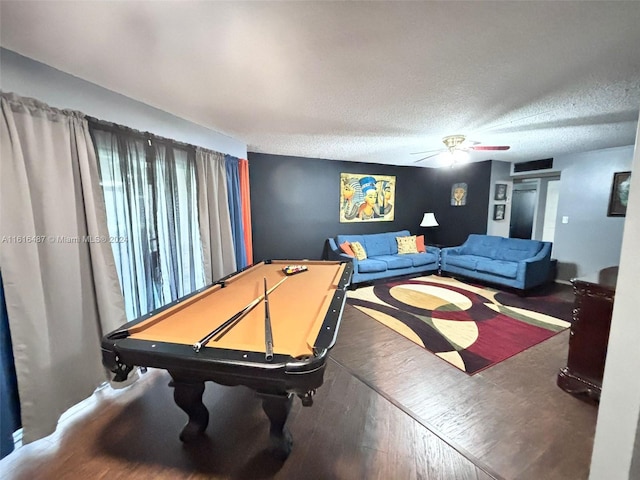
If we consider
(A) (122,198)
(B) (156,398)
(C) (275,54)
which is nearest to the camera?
(C) (275,54)

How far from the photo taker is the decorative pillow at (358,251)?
4957 mm

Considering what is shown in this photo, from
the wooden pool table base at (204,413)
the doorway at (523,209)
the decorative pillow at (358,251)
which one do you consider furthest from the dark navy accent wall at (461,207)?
the wooden pool table base at (204,413)

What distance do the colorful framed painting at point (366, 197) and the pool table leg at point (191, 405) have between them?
4284 millimetres

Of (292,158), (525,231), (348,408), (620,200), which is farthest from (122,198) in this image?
(525,231)

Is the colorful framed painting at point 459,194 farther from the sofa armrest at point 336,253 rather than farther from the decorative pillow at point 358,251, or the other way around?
the sofa armrest at point 336,253

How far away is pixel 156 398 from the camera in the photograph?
202 centimetres

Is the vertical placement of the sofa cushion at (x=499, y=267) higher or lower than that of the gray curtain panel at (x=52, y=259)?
lower

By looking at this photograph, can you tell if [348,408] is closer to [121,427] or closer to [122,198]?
[121,427]

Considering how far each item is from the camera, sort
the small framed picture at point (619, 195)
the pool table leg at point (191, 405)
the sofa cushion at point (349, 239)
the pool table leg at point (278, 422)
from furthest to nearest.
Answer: the sofa cushion at point (349, 239)
the small framed picture at point (619, 195)
the pool table leg at point (191, 405)
the pool table leg at point (278, 422)

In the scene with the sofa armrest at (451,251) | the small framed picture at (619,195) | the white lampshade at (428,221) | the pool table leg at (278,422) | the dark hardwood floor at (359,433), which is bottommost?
the dark hardwood floor at (359,433)

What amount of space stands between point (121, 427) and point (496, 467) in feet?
7.61

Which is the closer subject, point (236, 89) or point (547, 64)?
point (547, 64)

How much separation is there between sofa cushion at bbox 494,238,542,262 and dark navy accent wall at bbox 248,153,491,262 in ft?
2.49

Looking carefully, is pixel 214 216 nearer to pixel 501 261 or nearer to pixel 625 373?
pixel 625 373
